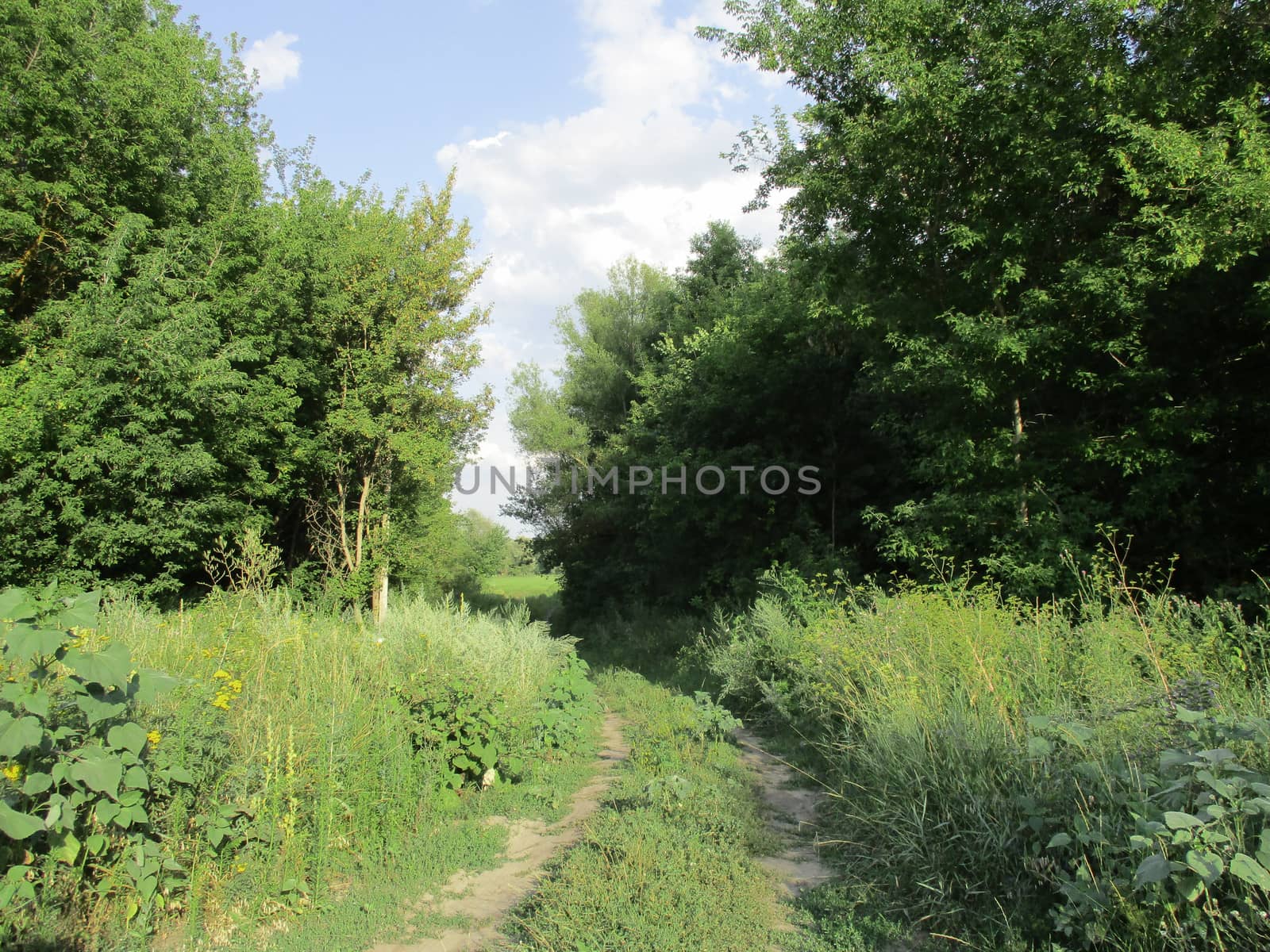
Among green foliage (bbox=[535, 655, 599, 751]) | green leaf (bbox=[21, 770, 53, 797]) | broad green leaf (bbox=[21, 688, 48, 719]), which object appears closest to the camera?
broad green leaf (bbox=[21, 688, 48, 719])

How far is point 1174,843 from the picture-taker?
248 centimetres

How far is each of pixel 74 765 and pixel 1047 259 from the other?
38.4 feet

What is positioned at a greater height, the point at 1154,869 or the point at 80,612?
the point at 80,612

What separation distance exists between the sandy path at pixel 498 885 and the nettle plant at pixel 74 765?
1.30m

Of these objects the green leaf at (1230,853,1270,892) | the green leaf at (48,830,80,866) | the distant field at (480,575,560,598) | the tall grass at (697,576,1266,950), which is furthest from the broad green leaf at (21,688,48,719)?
the distant field at (480,575,560,598)

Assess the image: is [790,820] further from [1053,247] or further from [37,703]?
[1053,247]

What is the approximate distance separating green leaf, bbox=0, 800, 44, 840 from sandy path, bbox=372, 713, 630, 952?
169 cm

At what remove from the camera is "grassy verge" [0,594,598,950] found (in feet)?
9.94

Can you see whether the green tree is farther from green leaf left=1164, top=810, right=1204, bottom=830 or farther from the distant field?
the distant field

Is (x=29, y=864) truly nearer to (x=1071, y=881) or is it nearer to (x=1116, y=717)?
(x=1071, y=881)

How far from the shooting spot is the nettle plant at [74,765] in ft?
8.96

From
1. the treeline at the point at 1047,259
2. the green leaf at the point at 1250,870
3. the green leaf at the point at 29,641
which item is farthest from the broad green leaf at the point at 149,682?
the treeline at the point at 1047,259

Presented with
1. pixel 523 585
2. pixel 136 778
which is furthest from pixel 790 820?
pixel 523 585

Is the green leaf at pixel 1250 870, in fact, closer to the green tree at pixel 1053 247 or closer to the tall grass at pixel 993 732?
the tall grass at pixel 993 732
